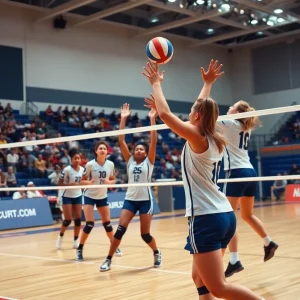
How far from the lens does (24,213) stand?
12.7 meters

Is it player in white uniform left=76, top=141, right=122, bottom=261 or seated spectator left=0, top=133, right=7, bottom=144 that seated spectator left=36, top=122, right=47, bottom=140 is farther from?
player in white uniform left=76, top=141, right=122, bottom=261

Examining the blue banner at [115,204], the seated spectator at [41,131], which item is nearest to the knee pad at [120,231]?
the blue banner at [115,204]

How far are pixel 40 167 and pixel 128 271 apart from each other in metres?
10.4

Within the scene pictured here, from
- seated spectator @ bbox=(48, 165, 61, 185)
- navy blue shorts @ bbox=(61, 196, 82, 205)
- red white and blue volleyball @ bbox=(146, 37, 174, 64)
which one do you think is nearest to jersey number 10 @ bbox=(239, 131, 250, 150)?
red white and blue volleyball @ bbox=(146, 37, 174, 64)

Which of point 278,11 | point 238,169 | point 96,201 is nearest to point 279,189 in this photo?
point 278,11

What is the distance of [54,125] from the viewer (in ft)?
62.3

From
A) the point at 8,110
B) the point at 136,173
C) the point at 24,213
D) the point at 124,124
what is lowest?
the point at 24,213

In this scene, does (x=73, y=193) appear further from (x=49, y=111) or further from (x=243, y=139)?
(x=49, y=111)

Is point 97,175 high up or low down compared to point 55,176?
up

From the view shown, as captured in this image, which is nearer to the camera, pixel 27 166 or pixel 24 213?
pixel 24 213

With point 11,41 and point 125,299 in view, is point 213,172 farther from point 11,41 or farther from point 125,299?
point 11,41

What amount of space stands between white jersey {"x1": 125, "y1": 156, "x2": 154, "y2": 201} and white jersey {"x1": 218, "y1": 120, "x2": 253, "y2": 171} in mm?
1271

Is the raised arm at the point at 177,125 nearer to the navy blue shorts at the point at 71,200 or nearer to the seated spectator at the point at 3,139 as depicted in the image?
the navy blue shorts at the point at 71,200

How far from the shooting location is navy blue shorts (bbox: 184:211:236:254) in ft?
9.80
